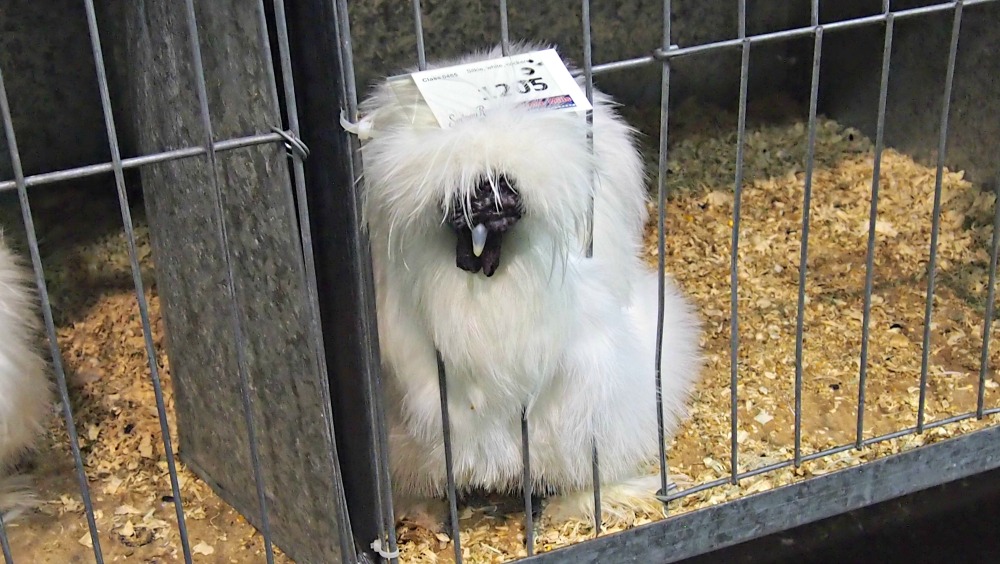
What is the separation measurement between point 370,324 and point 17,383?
0.65 m

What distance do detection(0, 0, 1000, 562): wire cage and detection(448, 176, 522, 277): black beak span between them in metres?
0.15

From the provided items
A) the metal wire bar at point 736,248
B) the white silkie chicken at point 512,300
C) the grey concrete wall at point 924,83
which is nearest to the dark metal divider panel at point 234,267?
the white silkie chicken at point 512,300

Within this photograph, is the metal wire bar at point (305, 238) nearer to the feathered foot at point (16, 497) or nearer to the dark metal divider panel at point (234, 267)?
the dark metal divider panel at point (234, 267)

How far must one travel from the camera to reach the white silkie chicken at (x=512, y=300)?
3.98 ft

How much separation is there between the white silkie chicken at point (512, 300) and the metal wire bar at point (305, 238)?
0.09 metres

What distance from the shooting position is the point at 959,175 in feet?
7.98

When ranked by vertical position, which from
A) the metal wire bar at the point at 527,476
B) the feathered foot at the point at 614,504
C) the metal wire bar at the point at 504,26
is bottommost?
the feathered foot at the point at 614,504

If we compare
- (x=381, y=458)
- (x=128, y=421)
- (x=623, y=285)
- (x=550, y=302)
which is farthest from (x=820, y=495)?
(x=128, y=421)

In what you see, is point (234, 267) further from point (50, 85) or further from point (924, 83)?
point (924, 83)

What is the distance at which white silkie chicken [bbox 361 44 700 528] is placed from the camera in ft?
3.98

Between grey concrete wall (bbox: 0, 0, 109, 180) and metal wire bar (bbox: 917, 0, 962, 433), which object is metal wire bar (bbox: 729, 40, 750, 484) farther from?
grey concrete wall (bbox: 0, 0, 109, 180)

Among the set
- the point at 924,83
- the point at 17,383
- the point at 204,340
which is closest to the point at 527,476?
the point at 204,340

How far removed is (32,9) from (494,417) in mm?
1415

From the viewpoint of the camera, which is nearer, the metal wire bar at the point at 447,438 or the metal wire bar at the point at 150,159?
the metal wire bar at the point at 150,159
